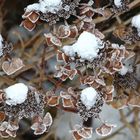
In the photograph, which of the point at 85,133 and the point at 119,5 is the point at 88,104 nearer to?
the point at 85,133

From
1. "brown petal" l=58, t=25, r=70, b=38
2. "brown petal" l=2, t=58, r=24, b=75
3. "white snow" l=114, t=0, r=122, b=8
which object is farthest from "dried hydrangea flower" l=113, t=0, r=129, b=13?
"brown petal" l=2, t=58, r=24, b=75

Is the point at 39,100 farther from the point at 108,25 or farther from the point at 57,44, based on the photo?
the point at 108,25

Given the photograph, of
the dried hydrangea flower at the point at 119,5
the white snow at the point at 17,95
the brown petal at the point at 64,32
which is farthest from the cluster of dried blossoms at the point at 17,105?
the dried hydrangea flower at the point at 119,5

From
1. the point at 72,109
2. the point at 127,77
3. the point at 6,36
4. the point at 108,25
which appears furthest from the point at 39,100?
the point at 6,36

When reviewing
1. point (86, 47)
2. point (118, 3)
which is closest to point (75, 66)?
point (86, 47)

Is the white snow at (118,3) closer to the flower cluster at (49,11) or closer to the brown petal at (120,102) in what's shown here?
the flower cluster at (49,11)

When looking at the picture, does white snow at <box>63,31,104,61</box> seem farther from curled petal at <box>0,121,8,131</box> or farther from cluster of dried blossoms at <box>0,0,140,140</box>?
curled petal at <box>0,121,8,131</box>
